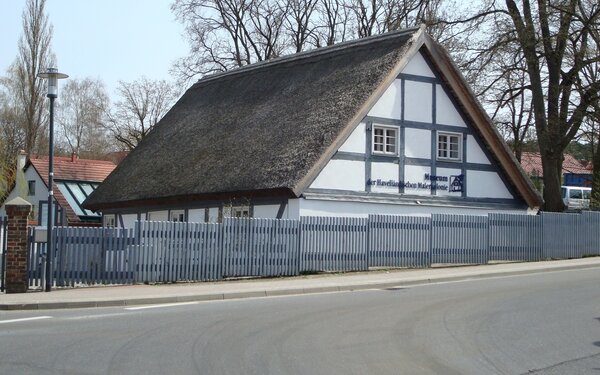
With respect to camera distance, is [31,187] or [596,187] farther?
[31,187]

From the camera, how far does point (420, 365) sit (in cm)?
968

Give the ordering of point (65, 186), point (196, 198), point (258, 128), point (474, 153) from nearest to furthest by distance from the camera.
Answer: point (196, 198), point (258, 128), point (474, 153), point (65, 186)

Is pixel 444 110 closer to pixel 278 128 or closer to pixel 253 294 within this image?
pixel 278 128

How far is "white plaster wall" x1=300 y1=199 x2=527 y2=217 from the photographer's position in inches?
998

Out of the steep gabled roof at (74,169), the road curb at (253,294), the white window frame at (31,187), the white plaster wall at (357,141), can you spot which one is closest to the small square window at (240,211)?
the white plaster wall at (357,141)

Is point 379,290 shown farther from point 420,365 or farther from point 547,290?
point 420,365

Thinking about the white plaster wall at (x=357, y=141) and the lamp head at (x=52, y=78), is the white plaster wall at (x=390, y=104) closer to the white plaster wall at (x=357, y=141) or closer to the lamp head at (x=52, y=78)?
the white plaster wall at (x=357, y=141)

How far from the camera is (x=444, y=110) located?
29094 mm

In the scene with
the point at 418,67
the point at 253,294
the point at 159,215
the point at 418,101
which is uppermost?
the point at 418,67

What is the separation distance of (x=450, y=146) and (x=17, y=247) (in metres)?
16.7

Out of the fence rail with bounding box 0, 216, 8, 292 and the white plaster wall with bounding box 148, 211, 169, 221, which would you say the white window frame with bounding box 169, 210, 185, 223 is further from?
the fence rail with bounding box 0, 216, 8, 292

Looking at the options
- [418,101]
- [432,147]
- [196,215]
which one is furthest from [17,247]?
[432,147]

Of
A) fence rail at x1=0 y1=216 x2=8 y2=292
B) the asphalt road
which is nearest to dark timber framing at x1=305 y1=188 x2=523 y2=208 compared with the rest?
the asphalt road

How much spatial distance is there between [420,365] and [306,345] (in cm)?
182
